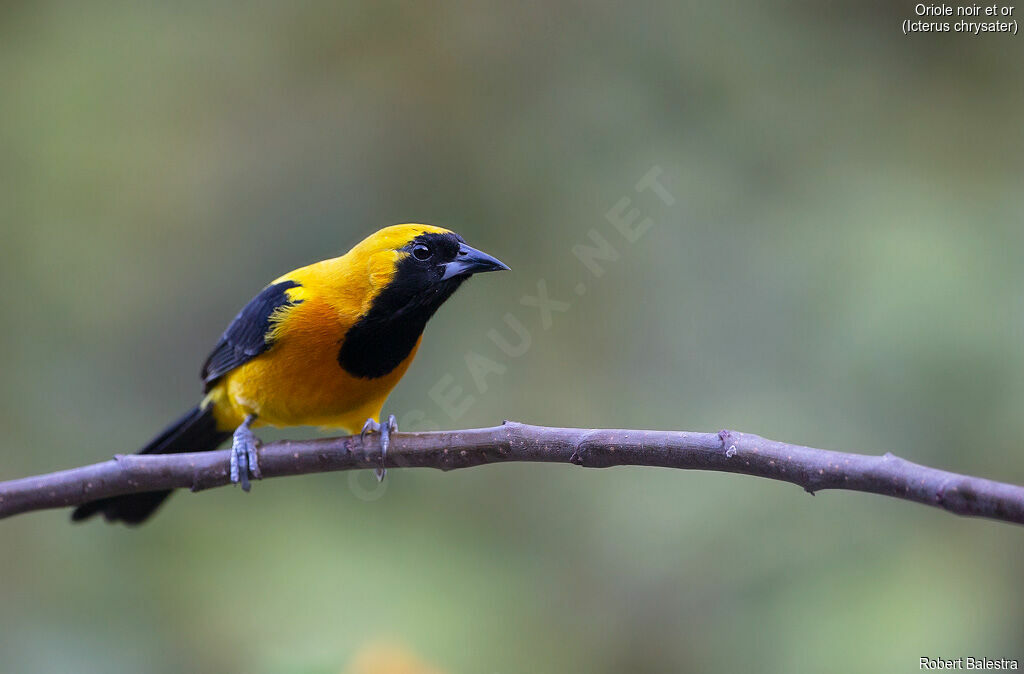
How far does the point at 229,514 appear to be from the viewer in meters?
5.36

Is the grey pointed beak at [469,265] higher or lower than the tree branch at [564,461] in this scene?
higher

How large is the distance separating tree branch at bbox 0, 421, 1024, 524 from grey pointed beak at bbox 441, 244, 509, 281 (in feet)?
2.55

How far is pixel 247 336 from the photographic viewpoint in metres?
3.85

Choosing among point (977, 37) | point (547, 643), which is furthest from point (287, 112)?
point (977, 37)

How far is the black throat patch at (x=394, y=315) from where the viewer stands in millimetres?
3480

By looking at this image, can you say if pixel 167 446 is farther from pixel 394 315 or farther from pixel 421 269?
pixel 421 269

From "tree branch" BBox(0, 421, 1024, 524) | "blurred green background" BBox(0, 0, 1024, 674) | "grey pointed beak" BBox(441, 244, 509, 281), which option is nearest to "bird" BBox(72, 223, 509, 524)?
"grey pointed beak" BBox(441, 244, 509, 281)

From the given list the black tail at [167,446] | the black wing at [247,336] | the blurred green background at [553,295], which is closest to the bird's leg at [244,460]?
the black wing at [247,336]

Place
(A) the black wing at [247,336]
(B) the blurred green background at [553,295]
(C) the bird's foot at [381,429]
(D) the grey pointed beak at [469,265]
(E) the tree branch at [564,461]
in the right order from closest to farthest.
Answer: (E) the tree branch at [564,461], (C) the bird's foot at [381,429], (D) the grey pointed beak at [469,265], (A) the black wing at [247,336], (B) the blurred green background at [553,295]

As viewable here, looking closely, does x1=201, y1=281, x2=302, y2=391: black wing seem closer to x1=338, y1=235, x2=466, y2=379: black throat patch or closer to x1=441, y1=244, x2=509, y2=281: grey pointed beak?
x1=338, y1=235, x2=466, y2=379: black throat patch

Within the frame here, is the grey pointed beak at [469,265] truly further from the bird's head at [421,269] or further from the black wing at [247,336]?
the black wing at [247,336]

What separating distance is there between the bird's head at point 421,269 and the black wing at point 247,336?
17.3 inches

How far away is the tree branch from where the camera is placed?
1.83 metres

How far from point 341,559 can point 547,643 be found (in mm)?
1243
